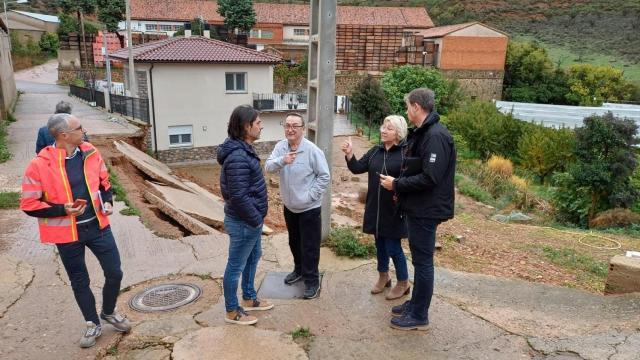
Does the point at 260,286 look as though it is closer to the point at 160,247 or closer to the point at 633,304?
the point at 160,247

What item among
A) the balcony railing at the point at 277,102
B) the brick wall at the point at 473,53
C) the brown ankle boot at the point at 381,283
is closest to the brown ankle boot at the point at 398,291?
the brown ankle boot at the point at 381,283

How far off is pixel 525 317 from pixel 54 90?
35.0m

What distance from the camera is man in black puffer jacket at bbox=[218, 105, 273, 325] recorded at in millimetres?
3338

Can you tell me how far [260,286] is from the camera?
15.0ft

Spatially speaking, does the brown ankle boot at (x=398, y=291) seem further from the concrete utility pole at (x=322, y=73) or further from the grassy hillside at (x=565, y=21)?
the grassy hillside at (x=565, y=21)

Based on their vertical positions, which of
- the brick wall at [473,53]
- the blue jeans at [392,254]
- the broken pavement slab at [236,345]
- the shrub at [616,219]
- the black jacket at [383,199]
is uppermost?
the brick wall at [473,53]

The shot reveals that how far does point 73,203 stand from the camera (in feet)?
10.3

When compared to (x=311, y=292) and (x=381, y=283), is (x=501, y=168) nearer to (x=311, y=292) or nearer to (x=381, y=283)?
(x=381, y=283)

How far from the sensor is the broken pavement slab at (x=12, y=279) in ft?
14.1

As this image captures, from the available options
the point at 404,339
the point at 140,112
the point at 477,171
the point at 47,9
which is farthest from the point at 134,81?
the point at 47,9

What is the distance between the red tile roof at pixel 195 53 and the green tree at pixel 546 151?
12091mm

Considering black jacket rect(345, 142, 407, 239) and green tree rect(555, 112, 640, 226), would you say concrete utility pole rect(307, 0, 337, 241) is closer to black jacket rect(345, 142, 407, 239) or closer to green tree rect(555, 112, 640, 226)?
black jacket rect(345, 142, 407, 239)

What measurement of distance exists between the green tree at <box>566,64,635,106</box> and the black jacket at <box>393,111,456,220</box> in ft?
123

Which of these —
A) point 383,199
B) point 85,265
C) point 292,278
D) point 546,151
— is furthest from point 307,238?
point 546,151
